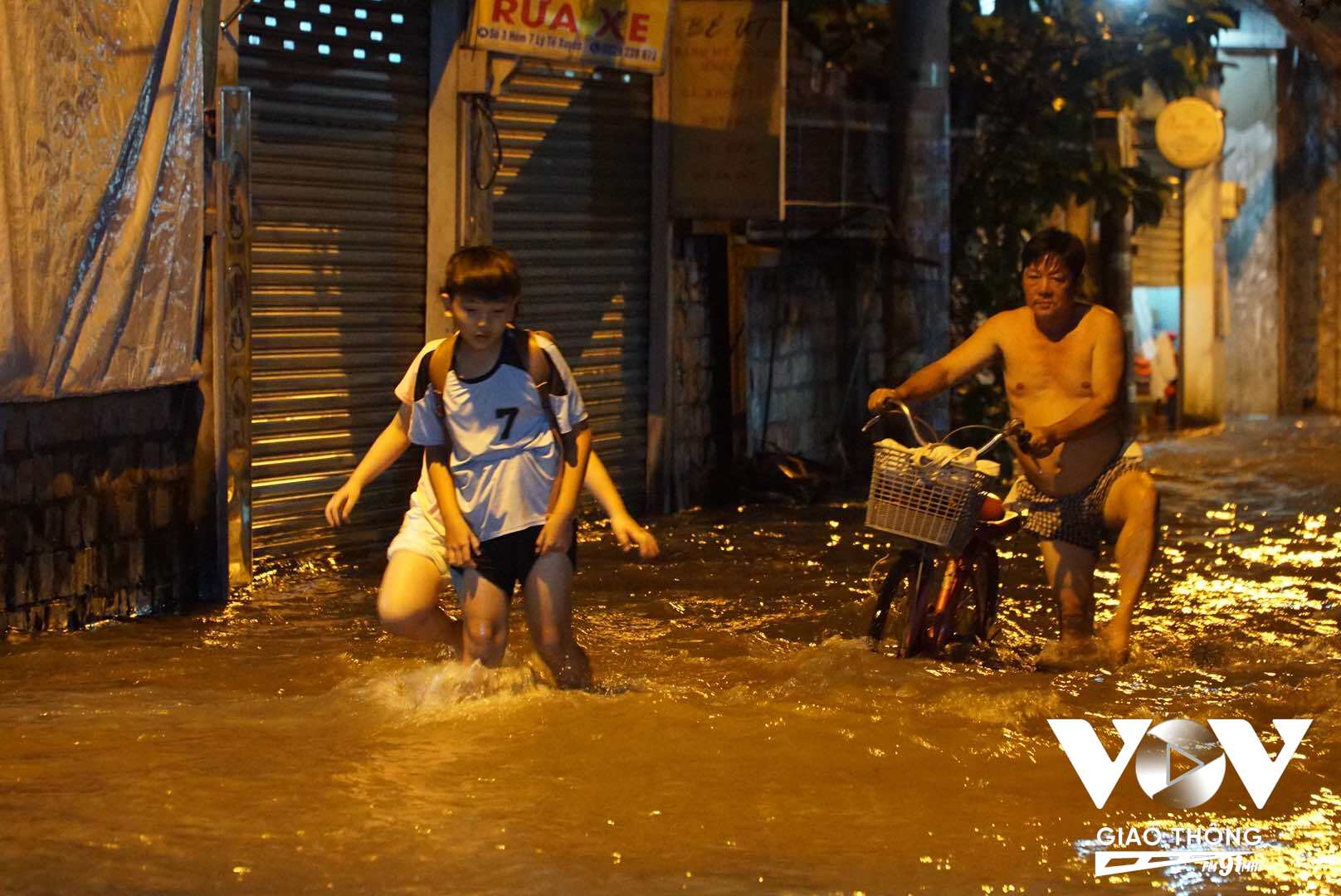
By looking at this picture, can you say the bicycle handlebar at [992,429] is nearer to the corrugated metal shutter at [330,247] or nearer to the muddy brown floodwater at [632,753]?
the muddy brown floodwater at [632,753]

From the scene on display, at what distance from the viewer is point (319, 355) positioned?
10.9m

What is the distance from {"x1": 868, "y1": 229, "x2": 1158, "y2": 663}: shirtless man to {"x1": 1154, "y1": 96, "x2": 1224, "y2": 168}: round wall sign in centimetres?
1289

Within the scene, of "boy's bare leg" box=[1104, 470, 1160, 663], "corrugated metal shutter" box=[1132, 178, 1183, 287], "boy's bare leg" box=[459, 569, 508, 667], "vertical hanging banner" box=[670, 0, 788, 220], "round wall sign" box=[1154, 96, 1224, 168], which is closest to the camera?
"boy's bare leg" box=[459, 569, 508, 667]

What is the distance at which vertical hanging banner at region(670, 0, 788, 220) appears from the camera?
13.3 meters

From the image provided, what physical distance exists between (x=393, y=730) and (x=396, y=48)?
581 cm

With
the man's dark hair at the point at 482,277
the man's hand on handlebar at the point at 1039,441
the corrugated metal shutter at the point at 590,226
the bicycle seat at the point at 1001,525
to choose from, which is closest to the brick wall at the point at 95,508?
the man's dark hair at the point at 482,277

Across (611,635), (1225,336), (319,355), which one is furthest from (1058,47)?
(611,635)

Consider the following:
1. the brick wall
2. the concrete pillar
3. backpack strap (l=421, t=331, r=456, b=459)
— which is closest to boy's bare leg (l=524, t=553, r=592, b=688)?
backpack strap (l=421, t=331, r=456, b=459)

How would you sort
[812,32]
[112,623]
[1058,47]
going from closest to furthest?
[112,623] → [812,32] → [1058,47]

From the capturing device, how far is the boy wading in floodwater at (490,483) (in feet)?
21.3

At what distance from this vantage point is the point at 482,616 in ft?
21.7

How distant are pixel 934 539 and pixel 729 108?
6.73 meters

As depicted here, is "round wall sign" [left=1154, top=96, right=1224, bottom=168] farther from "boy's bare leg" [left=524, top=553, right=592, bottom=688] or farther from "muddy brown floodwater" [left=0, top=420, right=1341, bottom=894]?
"boy's bare leg" [left=524, top=553, right=592, bottom=688]

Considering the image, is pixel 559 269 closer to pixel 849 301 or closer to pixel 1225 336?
pixel 849 301
